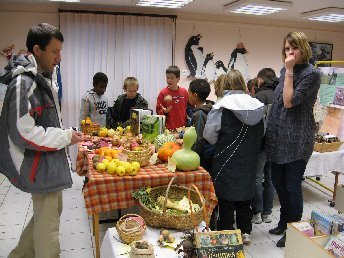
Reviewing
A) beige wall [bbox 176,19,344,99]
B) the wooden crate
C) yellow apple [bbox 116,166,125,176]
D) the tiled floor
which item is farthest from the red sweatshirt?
the wooden crate

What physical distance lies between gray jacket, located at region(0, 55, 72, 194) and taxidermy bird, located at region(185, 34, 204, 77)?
4.09 m

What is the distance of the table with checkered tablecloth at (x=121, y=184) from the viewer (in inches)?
82.7

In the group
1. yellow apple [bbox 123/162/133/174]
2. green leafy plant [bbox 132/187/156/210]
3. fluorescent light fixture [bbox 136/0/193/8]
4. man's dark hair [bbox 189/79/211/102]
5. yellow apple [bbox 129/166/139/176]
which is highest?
fluorescent light fixture [bbox 136/0/193/8]

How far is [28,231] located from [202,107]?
153 centimetres

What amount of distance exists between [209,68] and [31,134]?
453 cm

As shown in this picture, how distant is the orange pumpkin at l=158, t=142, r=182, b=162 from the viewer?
242 centimetres

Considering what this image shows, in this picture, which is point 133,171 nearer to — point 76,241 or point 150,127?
point 150,127

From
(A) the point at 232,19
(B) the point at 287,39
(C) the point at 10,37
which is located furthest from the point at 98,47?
(B) the point at 287,39

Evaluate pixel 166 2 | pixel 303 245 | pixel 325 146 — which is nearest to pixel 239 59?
pixel 166 2

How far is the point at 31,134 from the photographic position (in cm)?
176

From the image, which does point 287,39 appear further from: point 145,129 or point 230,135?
point 145,129

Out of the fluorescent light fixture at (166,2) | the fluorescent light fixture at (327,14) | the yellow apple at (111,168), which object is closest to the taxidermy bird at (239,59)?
the fluorescent light fixture at (327,14)

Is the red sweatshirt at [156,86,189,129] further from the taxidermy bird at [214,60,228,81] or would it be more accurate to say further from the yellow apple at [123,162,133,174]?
the yellow apple at [123,162,133,174]

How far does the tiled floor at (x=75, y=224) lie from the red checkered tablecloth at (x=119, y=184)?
2.49 feet
